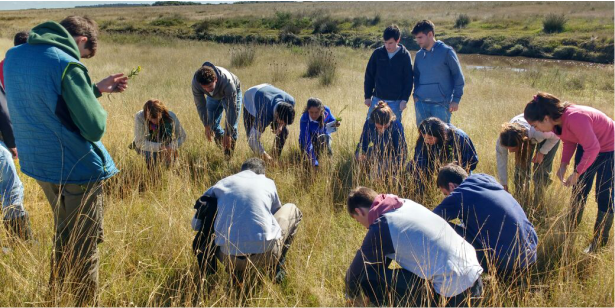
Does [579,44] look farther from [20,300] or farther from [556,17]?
[20,300]

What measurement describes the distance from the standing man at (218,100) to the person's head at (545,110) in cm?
287

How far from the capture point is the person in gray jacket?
2.39 m

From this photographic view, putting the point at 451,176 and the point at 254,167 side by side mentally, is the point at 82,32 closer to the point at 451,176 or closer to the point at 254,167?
the point at 254,167

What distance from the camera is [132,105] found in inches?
246

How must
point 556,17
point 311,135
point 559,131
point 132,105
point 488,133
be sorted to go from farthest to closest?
1. point 556,17
2. point 132,105
3. point 488,133
4. point 311,135
5. point 559,131

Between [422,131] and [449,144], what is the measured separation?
29cm

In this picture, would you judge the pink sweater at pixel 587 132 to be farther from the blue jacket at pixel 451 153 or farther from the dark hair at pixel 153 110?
the dark hair at pixel 153 110

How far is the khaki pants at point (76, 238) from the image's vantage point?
2.09m

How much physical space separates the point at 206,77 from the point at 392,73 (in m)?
2.12

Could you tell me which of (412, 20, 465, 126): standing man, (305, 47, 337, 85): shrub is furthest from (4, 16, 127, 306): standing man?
(305, 47, 337, 85): shrub

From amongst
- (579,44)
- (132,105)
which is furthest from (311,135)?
(579,44)

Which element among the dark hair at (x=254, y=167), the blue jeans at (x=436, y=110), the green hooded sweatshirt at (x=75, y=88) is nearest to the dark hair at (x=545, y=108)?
the blue jeans at (x=436, y=110)

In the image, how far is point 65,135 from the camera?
2.01m

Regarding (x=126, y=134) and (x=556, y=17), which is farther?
(x=556, y=17)
